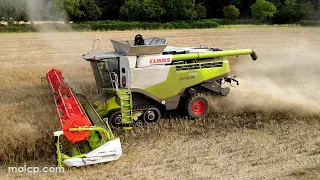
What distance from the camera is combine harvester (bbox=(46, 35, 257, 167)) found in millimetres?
6461

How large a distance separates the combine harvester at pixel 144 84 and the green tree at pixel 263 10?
3718 cm

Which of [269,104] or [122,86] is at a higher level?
[122,86]

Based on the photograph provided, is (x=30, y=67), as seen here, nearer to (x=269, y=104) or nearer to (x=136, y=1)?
(x=269, y=104)

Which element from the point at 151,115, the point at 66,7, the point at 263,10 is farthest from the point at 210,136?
the point at 263,10

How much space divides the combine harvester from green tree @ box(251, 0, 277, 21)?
37.2 meters

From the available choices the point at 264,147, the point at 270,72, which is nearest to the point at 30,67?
the point at 270,72

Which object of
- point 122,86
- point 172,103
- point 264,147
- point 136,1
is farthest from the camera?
point 136,1

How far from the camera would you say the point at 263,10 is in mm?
42844

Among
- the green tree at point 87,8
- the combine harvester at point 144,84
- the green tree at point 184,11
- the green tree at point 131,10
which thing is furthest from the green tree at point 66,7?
the green tree at point 184,11

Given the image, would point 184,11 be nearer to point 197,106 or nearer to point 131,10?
point 131,10

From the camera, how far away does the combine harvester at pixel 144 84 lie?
6.46 m

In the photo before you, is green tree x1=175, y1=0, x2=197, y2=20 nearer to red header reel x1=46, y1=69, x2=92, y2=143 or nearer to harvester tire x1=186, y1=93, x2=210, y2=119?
red header reel x1=46, y1=69, x2=92, y2=143

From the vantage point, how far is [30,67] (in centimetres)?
1203

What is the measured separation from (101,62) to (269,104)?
11.9ft
